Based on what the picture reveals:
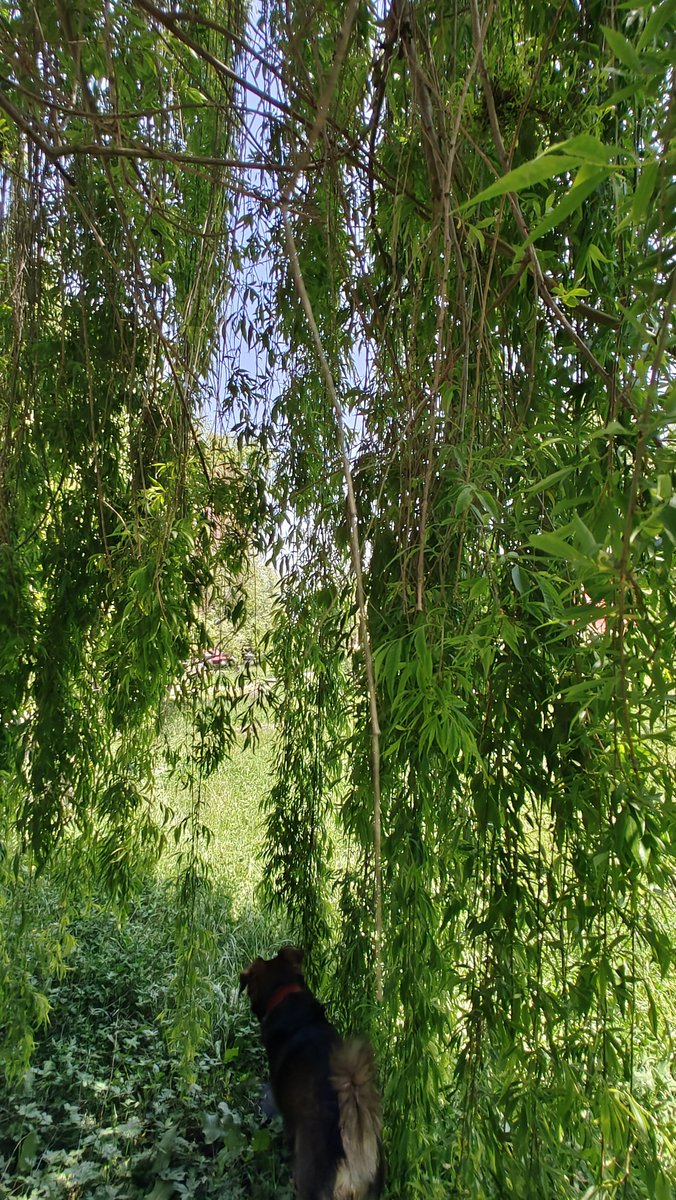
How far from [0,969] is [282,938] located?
1.07 metres

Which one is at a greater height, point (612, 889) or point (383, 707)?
point (383, 707)

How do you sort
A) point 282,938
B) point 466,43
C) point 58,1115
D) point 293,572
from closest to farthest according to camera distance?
point 466,43 → point 293,572 → point 58,1115 → point 282,938

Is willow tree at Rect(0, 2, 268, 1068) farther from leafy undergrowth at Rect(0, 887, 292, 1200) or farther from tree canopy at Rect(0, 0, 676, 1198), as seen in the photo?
leafy undergrowth at Rect(0, 887, 292, 1200)

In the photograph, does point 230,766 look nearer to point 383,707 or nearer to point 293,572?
point 293,572

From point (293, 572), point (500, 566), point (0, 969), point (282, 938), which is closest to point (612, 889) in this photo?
point (500, 566)

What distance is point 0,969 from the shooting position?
1845mm

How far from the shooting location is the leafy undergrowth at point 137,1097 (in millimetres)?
1917

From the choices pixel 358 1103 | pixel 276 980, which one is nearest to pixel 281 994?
pixel 276 980

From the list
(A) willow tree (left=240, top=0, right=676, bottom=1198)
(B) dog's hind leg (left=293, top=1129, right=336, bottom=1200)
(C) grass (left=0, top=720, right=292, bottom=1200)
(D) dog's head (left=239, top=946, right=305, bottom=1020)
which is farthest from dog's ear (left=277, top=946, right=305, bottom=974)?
(A) willow tree (left=240, top=0, right=676, bottom=1198)

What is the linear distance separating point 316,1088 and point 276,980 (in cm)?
30

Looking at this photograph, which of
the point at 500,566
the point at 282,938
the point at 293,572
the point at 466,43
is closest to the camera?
the point at 500,566

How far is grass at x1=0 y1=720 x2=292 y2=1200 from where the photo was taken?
192 centimetres

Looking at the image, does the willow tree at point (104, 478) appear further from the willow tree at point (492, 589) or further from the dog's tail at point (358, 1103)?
the dog's tail at point (358, 1103)

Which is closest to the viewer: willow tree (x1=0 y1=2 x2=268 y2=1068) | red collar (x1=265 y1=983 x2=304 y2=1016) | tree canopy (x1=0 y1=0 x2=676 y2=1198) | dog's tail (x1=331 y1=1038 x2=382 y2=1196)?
tree canopy (x1=0 y1=0 x2=676 y2=1198)
